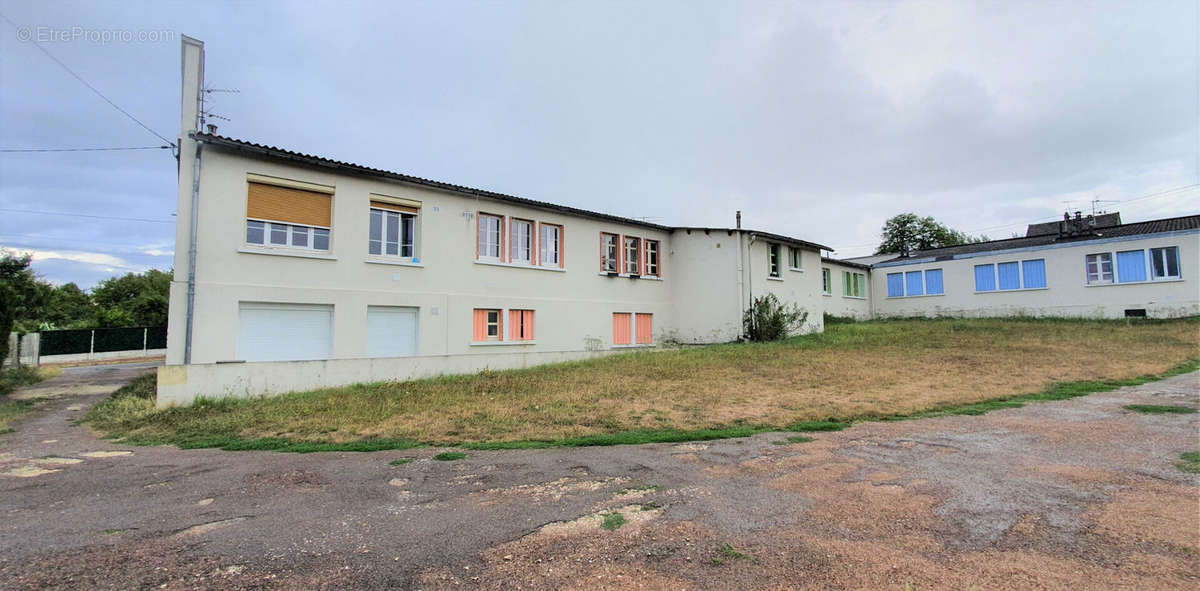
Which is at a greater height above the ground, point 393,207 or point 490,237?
point 393,207

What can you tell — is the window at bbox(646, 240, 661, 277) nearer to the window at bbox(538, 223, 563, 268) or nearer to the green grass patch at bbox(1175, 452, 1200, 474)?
the window at bbox(538, 223, 563, 268)

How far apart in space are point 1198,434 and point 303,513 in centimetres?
931

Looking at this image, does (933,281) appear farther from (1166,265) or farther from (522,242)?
(522,242)

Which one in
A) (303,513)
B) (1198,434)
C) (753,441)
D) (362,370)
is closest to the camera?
(303,513)

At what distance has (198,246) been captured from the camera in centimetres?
1163

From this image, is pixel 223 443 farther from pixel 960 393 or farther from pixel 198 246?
pixel 960 393

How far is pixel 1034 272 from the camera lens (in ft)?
84.8

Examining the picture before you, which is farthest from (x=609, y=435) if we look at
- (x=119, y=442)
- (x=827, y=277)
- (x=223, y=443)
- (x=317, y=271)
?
(x=827, y=277)

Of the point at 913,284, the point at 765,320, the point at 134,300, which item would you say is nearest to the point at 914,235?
the point at 913,284

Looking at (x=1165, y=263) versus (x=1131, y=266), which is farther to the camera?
(x=1131, y=266)

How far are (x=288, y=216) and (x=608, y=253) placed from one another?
9886 mm

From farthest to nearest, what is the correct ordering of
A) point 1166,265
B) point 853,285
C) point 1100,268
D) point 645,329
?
point 853,285, point 1100,268, point 1166,265, point 645,329

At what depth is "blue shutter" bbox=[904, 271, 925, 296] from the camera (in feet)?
98.1

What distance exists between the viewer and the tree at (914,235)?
5119 cm
